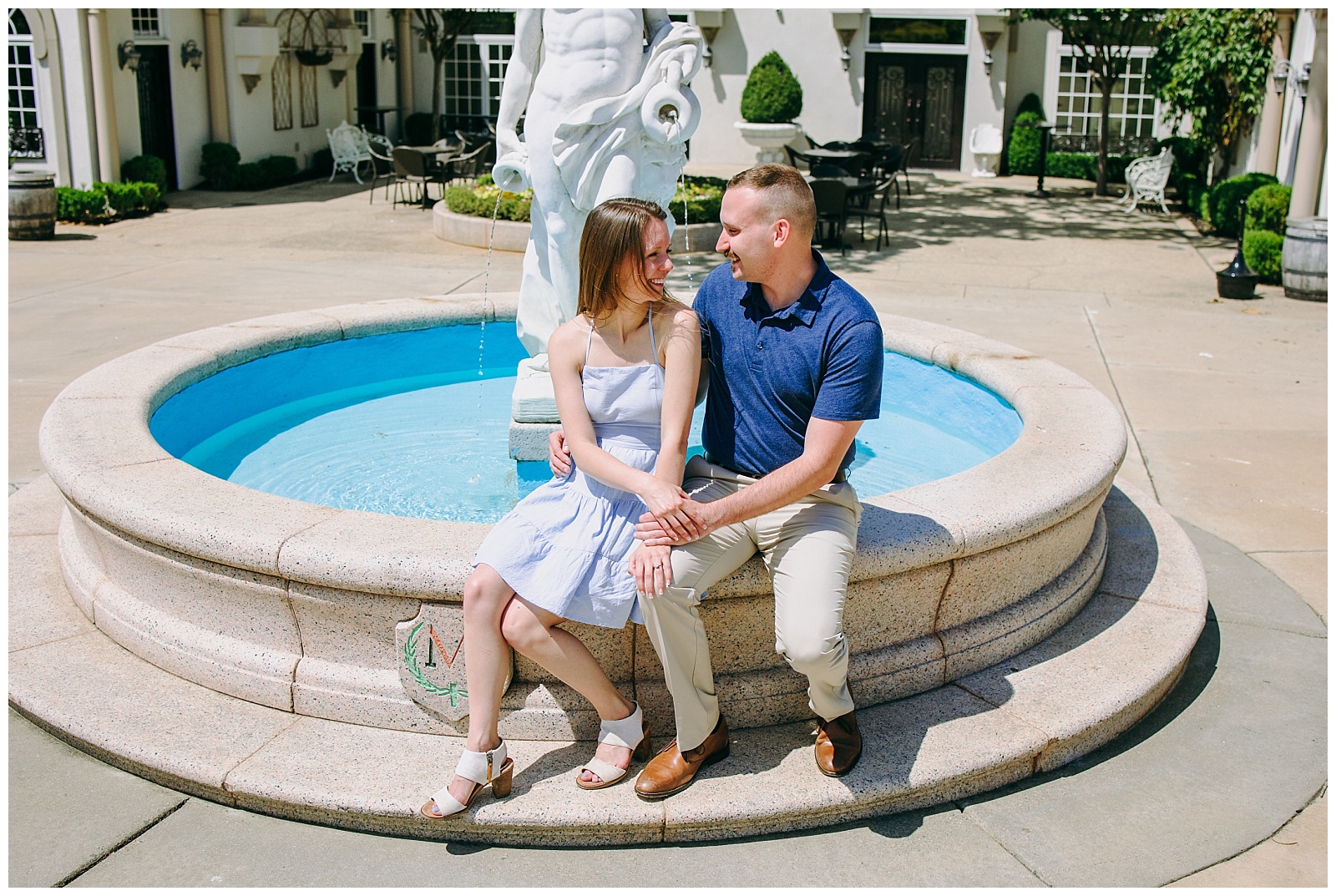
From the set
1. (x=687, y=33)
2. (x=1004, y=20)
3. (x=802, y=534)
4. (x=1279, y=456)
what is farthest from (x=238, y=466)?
(x=1004, y=20)

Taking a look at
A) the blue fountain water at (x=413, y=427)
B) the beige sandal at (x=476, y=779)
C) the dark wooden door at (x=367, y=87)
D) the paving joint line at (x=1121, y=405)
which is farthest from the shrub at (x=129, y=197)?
the beige sandal at (x=476, y=779)

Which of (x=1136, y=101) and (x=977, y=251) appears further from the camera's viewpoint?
(x=1136, y=101)

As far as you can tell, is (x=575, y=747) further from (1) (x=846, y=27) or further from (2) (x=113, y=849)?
(1) (x=846, y=27)

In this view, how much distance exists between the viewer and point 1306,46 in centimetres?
1427

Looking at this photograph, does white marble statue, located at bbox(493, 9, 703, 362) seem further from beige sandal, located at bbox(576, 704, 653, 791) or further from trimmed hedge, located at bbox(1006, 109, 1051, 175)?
trimmed hedge, located at bbox(1006, 109, 1051, 175)

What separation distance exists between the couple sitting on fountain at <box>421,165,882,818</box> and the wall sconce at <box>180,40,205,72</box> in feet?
56.6

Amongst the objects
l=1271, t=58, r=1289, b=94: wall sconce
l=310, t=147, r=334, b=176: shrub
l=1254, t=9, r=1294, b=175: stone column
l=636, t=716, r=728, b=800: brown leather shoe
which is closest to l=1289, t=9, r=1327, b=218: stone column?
l=1271, t=58, r=1289, b=94: wall sconce

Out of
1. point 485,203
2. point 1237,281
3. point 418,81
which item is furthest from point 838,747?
point 418,81

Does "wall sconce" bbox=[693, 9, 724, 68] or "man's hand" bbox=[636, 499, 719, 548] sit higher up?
"wall sconce" bbox=[693, 9, 724, 68]

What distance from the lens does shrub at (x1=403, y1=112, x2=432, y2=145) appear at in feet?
78.0

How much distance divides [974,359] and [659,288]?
330 centimetres

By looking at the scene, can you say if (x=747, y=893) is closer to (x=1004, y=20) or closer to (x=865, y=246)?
(x=865, y=246)

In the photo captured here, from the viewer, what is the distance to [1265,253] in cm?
1203

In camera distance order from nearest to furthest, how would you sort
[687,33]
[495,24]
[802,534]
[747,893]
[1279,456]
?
1. [747,893]
2. [802,534]
3. [687,33]
4. [1279,456]
5. [495,24]
